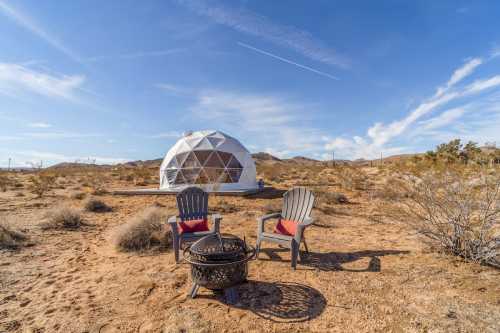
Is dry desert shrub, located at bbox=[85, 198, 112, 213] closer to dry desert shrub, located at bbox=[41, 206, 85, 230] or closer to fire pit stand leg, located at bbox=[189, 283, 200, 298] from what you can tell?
dry desert shrub, located at bbox=[41, 206, 85, 230]

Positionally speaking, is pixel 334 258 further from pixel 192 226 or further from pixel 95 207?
pixel 95 207

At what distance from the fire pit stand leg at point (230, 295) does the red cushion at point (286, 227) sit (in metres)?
1.98

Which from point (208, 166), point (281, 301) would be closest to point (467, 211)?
point (281, 301)

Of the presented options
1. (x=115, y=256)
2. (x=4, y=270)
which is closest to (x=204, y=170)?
(x=115, y=256)

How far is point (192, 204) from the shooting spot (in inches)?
230

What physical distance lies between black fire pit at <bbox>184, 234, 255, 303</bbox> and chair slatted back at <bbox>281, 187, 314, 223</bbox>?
2.10m

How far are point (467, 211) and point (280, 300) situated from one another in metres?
3.52

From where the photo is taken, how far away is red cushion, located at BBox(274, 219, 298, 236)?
5.26 meters

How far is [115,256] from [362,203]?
955 centimetres

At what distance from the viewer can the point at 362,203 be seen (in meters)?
11.1

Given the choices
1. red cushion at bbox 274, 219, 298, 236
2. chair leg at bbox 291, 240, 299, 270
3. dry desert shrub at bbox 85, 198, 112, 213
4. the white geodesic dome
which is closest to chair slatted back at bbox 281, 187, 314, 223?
red cushion at bbox 274, 219, 298, 236

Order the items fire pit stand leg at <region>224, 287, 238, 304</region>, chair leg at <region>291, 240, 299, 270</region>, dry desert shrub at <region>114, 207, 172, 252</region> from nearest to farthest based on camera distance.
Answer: fire pit stand leg at <region>224, 287, 238, 304</region>, chair leg at <region>291, 240, 299, 270</region>, dry desert shrub at <region>114, 207, 172, 252</region>

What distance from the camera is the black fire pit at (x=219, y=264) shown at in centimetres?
337

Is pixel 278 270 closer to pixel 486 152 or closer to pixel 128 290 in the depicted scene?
pixel 128 290
